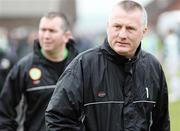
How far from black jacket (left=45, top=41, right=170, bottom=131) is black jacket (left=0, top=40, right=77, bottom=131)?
77.1 inches

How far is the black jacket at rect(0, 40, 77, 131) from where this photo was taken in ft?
26.7

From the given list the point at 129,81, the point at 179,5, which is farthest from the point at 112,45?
the point at 179,5

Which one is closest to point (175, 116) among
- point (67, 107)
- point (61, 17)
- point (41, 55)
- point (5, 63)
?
point (5, 63)

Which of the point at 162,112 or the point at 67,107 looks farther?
the point at 162,112

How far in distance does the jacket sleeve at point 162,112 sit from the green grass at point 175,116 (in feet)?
22.9

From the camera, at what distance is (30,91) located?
8.33 meters

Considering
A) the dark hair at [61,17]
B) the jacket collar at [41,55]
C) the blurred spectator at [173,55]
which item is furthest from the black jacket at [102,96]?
the blurred spectator at [173,55]

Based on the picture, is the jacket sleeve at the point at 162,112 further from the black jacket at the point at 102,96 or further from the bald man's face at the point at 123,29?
the bald man's face at the point at 123,29

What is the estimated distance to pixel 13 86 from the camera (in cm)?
824

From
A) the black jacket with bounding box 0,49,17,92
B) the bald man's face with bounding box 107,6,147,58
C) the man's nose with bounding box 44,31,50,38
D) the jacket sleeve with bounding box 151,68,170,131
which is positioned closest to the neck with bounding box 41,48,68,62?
the man's nose with bounding box 44,31,50,38

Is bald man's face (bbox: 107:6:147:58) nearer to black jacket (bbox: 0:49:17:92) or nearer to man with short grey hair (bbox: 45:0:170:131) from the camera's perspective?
man with short grey hair (bbox: 45:0:170:131)

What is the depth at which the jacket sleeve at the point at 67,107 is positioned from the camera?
19.8ft

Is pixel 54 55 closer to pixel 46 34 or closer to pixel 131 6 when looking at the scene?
pixel 46 34

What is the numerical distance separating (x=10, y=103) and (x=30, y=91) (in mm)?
291
